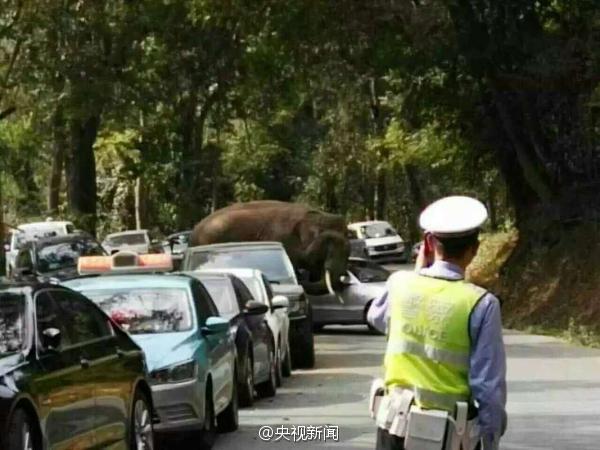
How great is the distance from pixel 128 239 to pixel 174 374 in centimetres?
3242

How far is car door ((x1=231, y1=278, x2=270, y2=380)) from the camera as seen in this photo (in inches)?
652

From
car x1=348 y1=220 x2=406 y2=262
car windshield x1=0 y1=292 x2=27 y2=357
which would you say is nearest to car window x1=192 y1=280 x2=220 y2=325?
car windshield x1=0 y1=292 x2=27 y2=357

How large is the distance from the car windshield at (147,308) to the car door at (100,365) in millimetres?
2242

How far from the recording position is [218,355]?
13539 mm

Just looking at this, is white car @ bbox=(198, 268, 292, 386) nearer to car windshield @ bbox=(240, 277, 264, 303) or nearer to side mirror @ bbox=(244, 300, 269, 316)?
car windshield @ bbox=(240, 277, 264, 303)

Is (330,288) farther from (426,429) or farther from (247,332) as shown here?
(426,429)

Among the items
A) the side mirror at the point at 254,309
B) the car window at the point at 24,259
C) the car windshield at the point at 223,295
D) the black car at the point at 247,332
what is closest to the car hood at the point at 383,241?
the car window at the point at 24,259

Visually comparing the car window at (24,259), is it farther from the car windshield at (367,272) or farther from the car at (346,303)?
the car windshield at (367,272)

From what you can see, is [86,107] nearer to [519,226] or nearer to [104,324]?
[519,226]

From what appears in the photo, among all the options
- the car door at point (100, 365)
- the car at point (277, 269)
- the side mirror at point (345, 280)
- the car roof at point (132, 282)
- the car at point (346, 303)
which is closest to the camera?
the car door at point (100, 365)

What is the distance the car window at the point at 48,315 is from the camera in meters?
9.75

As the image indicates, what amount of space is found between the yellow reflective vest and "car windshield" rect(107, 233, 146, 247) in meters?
37.5

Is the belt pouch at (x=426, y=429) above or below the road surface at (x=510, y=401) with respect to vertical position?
above

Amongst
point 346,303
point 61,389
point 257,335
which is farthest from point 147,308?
point 346,303
